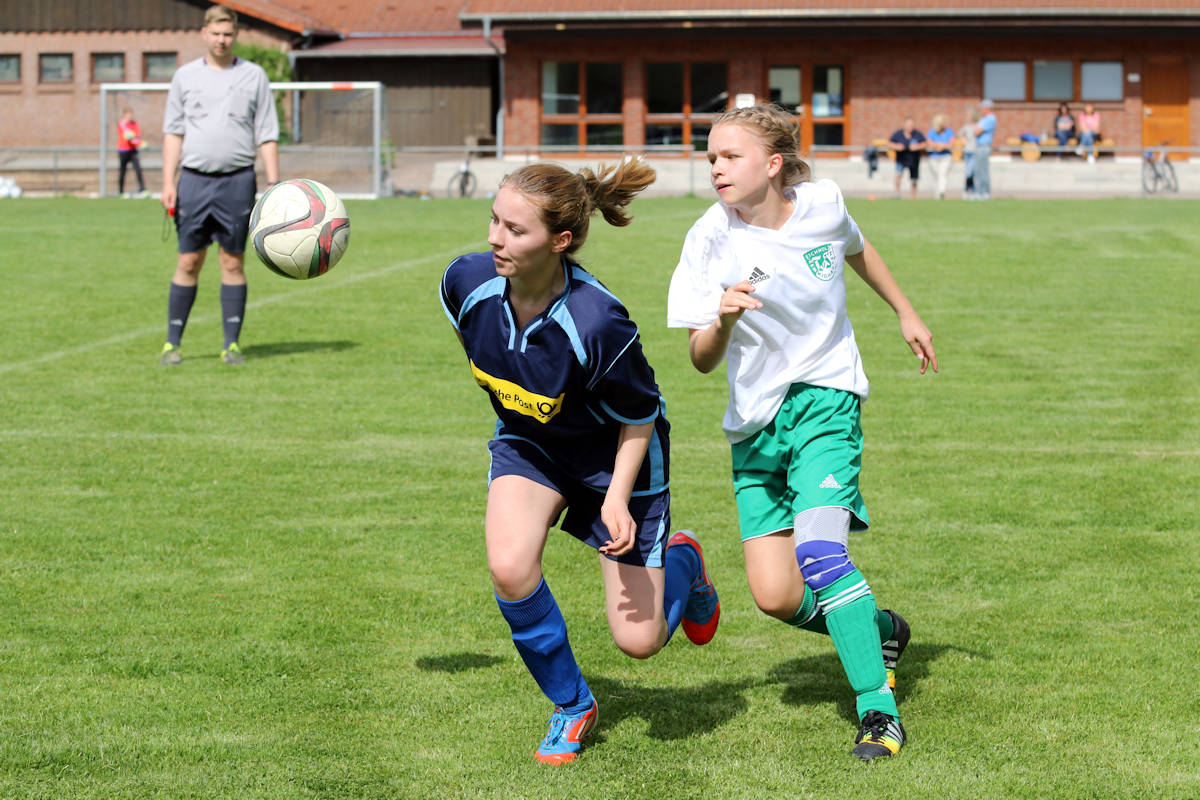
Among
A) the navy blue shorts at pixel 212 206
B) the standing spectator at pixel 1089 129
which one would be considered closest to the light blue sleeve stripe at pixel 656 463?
the navy blue shorts at pixel 212 206

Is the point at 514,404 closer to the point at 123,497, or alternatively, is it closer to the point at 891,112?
the point at 123,497

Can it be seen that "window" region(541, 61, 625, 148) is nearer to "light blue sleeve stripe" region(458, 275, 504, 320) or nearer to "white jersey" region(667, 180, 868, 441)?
"white jersey" region(667, 180, 868, 441)

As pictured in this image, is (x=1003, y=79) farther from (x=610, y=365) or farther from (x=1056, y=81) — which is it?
(x=610, y=365)

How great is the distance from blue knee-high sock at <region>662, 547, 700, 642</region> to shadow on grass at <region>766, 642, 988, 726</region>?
16.9 inches

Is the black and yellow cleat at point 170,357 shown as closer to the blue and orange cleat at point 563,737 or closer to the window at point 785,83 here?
the blue and orange cleat at point 563,737

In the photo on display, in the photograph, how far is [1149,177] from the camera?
30797 millimetres

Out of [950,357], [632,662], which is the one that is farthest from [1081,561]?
[950,357]

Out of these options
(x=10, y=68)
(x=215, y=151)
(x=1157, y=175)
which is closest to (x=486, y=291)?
(x=215, y=151)

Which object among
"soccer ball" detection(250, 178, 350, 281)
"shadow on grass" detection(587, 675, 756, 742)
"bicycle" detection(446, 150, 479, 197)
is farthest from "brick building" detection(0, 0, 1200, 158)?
"shadow on grass" detection(587, 675, 756, 742)

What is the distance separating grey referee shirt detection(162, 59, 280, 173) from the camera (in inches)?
389

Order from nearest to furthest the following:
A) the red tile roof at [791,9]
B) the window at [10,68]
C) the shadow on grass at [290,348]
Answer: the shadow on grass at [290,348], the red tile roof at [791,9], the window at [10,68]

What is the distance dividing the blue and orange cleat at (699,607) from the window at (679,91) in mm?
34122

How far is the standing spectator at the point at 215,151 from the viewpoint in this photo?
9875 millimetres

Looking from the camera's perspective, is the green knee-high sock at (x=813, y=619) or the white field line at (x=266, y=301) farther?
the white field line at (x=266, y=301)
